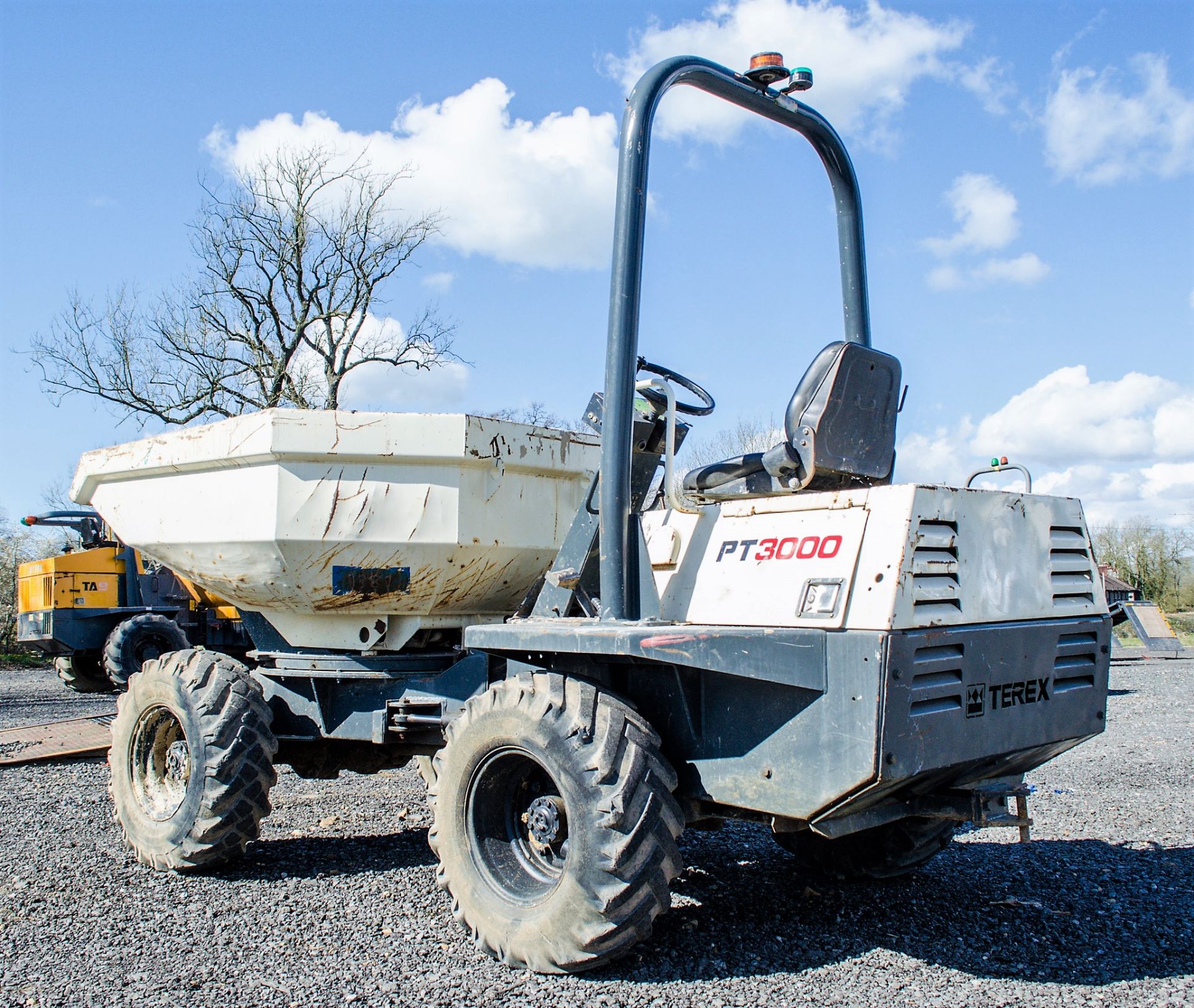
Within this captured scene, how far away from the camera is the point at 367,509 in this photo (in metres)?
4.59

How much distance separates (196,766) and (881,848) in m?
3.09

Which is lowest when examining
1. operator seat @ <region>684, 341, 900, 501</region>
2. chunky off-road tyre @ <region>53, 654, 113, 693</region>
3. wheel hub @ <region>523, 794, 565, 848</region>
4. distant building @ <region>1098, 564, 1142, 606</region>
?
chunky off-road tyre @ <region>53, 654, 113, 693</region>

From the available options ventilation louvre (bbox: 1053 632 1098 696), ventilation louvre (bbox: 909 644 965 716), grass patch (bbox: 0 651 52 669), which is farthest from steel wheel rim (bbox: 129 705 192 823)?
grass patch (bbox: 0 651 52 669)

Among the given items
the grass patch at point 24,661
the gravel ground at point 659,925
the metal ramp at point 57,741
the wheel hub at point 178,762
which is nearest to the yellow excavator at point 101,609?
the metal ramp at point 57,741

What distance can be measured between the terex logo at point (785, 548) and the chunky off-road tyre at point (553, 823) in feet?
2.14

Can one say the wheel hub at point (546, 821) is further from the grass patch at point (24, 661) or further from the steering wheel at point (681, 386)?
the grass patch at point (24, 661)

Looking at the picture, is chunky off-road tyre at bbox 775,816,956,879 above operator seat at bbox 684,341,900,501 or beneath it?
beneath

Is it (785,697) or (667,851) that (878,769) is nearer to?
(785,697)

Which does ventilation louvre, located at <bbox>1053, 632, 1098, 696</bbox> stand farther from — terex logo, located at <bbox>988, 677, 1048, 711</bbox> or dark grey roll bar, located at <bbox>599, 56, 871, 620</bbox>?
dark grey roll bar, located at <bbox>599, 56, 871, 620</bbox>

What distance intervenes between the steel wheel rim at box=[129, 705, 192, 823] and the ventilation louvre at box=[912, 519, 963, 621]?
367cm

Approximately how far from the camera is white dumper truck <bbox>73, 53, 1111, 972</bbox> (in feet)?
10.5

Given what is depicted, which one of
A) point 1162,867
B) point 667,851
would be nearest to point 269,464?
point 667,851

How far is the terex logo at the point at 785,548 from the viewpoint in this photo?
326 cm

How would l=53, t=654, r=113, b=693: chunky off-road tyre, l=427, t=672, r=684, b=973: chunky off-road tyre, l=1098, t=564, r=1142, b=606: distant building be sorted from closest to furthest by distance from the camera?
l=427, t=672, r=684, b=973: chunky off-road tyre < l=53, t=654, r=113, b=693: chunky off-road tyre < l=1098, t=564, r=1142, b=606: distant building
